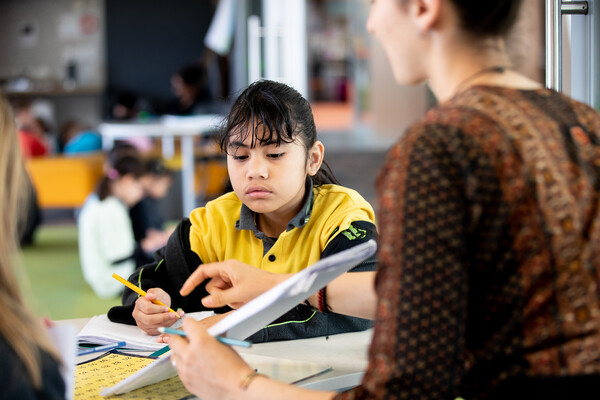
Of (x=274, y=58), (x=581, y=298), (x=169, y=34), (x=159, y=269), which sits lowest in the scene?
(x=159, y=269)

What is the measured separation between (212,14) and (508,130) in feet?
36.3

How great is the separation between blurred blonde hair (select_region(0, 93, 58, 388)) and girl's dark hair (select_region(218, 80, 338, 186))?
0.67 meters

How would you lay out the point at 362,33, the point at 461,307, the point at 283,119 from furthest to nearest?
the point at 362,33
the point at 283,119
the point at 461,307

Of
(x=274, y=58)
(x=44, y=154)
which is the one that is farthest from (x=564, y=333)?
(x=44, y=154)

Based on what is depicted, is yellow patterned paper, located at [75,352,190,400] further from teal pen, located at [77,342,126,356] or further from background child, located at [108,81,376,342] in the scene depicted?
background child, located at [108,81,376,342]

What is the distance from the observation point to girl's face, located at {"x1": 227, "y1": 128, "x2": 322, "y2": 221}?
1.45 m

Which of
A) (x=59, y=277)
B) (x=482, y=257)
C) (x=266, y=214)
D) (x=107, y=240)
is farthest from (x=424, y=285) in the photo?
(x=59, y=277)

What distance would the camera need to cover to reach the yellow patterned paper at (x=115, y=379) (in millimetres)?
1043

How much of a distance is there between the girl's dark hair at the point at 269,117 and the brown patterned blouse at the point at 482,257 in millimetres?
719

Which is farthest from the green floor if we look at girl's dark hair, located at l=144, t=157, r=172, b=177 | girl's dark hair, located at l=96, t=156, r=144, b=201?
girl's dark hair, located at l=144, t=157, r=172, b=177

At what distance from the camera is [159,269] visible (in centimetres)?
154

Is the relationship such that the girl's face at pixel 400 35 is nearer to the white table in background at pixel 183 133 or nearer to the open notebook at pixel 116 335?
the open notebook at pixel 116 335

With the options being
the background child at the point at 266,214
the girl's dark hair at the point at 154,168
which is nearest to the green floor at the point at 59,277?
the girl's dark hair at the point at 154,168

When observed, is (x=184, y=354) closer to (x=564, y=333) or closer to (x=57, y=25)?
(x=564, y=333)
